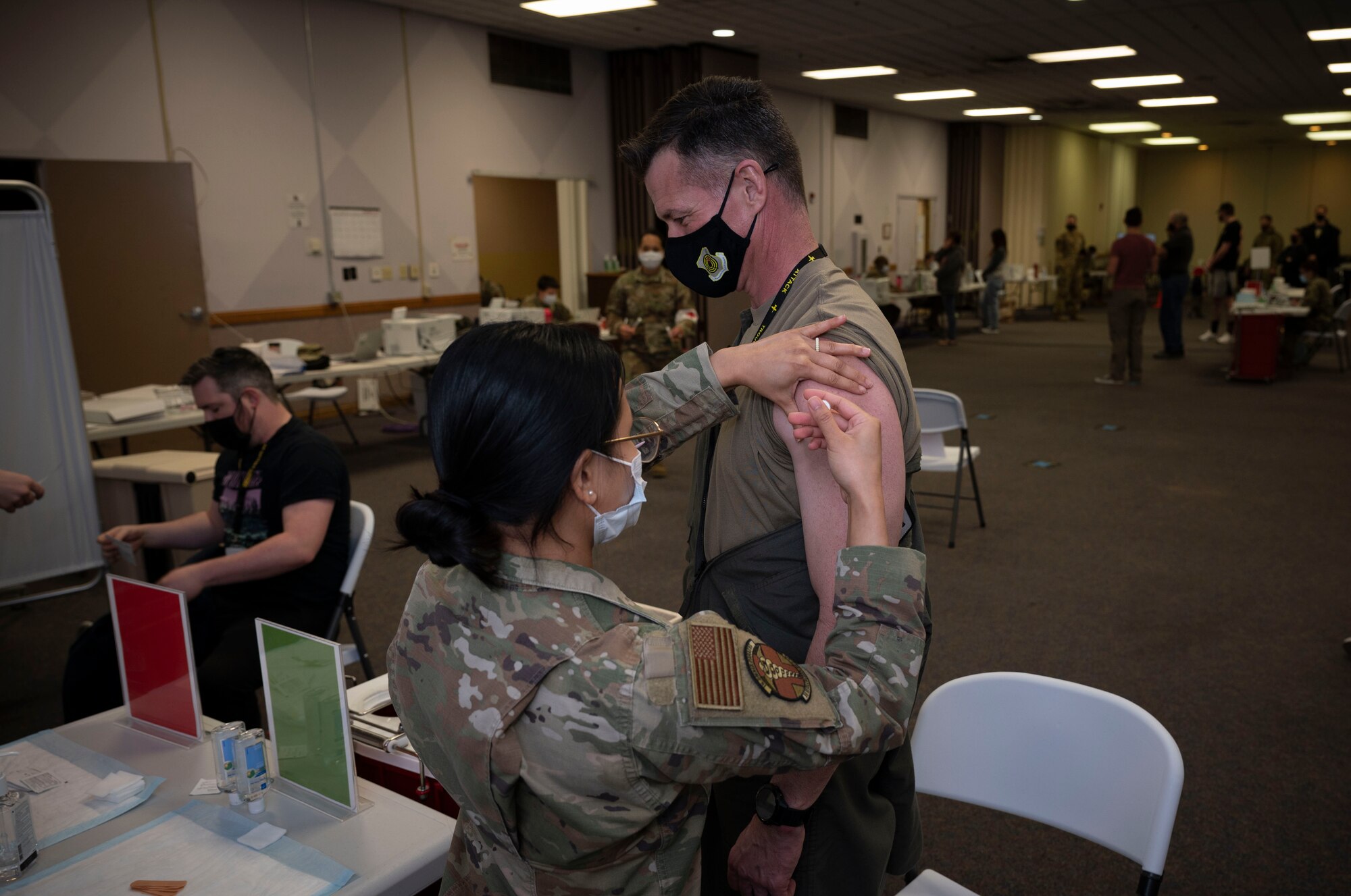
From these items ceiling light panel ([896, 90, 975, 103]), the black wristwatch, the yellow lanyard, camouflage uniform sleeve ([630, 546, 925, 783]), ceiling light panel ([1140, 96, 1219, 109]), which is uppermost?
ceiling light panel ([896, 90, 975, 103])

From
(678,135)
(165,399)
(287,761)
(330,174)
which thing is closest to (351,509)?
(287,761)

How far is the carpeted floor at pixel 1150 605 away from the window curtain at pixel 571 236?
327 centimetres

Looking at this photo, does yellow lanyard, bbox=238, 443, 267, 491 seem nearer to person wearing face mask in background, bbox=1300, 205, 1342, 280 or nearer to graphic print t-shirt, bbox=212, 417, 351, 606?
graphic print t-shirt, bbox=212, 417, 351, 606

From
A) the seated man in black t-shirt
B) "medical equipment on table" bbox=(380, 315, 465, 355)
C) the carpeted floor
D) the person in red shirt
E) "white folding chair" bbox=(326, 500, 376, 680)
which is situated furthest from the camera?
the person in red shirt

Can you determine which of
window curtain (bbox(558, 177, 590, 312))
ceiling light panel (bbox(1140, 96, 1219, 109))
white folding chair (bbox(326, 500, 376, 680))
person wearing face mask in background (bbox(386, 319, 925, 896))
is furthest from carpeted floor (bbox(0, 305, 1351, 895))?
ceiling light panel (bbox(1140, 96, 1219, 109))

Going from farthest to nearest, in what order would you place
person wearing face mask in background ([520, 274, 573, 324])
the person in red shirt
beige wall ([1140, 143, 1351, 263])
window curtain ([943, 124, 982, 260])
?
beige wall ([1140, 143, 1351, 263]) < window curtain ([943, 124, 982, 260]) < the person in red shirt < person wearing face mask in background ([520, 274, 573, 324])

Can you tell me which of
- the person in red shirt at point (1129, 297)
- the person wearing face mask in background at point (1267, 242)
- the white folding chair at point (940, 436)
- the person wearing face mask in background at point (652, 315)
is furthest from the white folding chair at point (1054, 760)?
the person wearing face mask in background at point (1267, 242)

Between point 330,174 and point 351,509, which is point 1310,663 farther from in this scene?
point 330,174

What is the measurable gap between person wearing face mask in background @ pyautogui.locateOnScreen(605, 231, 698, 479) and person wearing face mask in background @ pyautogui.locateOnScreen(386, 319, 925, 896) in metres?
5.15

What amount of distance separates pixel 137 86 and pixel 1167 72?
1084cm

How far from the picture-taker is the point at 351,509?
275 centimetres

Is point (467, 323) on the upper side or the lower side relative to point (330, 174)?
lower

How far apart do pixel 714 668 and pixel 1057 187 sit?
66.4ft

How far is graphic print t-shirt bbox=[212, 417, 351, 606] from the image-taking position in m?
2.56
